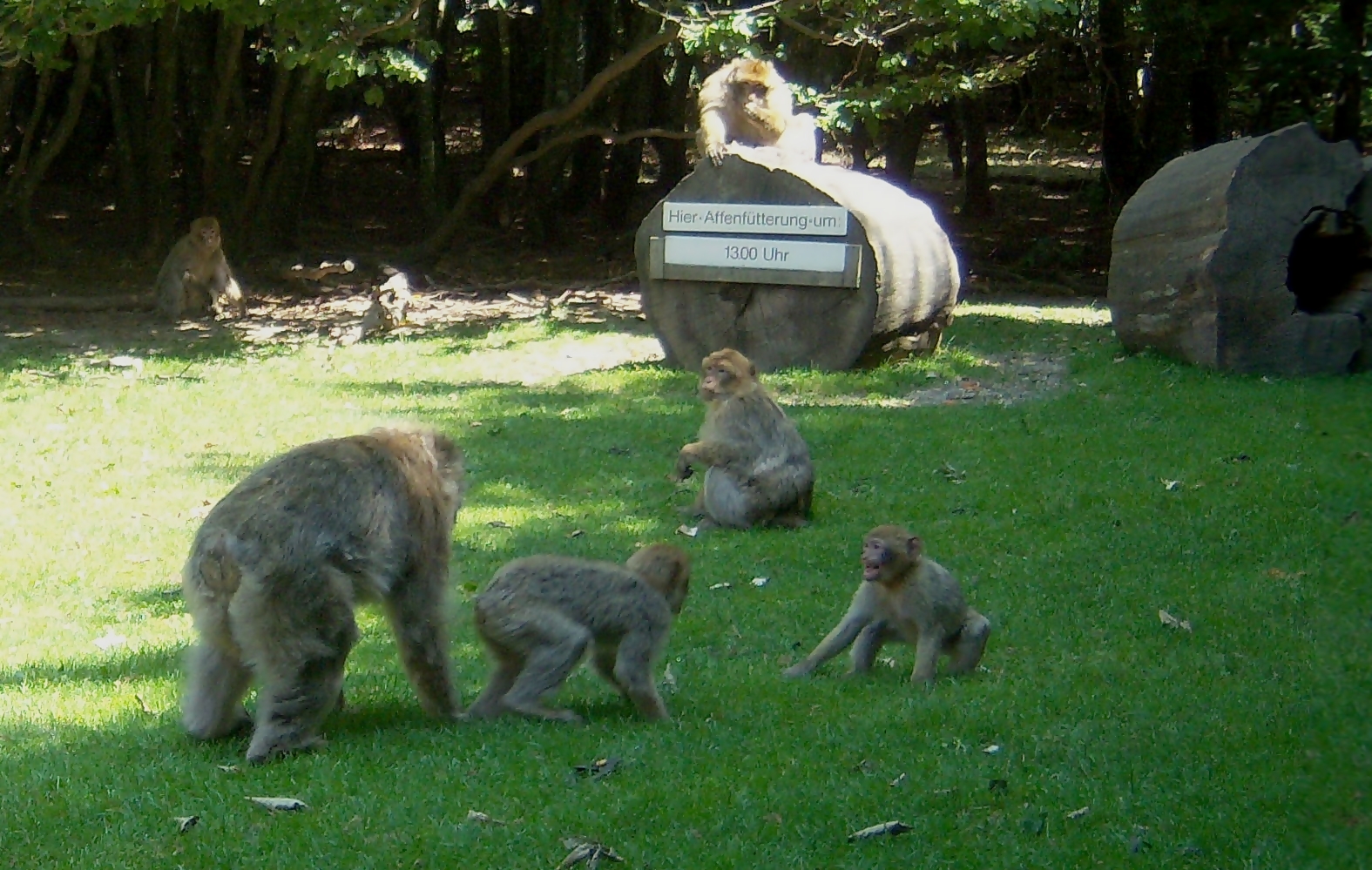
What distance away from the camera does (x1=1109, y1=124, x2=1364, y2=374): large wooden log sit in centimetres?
1236

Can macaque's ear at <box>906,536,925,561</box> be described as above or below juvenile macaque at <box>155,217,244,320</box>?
below

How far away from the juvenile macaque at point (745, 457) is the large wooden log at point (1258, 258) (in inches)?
197

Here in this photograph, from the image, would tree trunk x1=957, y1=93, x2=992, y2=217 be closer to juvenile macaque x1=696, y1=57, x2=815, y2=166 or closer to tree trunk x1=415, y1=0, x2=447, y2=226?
tree trunk x1=415, y1=0, x2=447, y2=226

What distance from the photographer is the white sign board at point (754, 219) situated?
13.3m

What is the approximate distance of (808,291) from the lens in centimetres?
1355

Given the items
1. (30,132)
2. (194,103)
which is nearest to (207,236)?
(30,132)

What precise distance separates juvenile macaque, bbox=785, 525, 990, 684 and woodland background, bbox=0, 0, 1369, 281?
368 inches

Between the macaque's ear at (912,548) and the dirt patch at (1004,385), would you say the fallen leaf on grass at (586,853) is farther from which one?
the dirt patch at (1004,385)

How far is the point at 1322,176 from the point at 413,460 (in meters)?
9.54

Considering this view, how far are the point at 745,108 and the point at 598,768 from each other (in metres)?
10.6

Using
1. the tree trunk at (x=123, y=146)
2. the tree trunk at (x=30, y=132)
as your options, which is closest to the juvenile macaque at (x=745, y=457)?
the tree trunk at (x=123, y=146)

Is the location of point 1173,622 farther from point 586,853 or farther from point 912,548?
point 586,853

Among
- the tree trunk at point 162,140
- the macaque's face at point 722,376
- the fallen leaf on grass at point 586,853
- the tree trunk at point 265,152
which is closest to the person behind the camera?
the fallen leaf on grass at point 586,853

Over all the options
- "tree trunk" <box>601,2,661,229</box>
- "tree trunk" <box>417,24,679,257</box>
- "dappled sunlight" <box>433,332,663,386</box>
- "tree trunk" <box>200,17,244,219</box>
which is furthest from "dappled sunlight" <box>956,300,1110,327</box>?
"tree trunk" <box>200,17,244,219</box>
